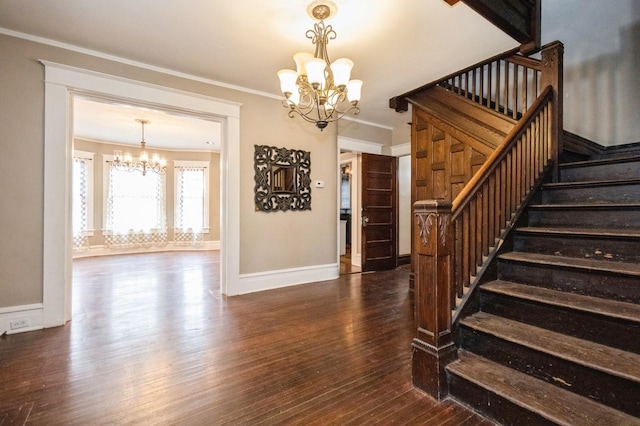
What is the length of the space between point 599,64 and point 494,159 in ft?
9.29

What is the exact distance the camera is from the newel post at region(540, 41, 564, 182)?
107 inches

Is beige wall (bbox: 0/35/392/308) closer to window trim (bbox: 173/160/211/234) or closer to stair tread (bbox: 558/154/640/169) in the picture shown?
stair tread (bbox: 558/154/640/169)

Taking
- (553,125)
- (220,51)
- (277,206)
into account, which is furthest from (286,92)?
(553,125)

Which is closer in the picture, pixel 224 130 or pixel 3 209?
pixel 3 209

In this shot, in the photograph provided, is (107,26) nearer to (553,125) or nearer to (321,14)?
(321,14)

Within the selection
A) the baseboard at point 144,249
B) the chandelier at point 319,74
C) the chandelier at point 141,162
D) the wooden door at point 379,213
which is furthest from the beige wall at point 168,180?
the chandelier at point 319,74

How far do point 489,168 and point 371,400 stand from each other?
1.74 meters

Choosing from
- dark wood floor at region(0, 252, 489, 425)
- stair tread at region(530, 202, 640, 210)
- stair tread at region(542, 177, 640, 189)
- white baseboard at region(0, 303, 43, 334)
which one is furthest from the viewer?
white baseboard at region(0, 303, 43, 334)

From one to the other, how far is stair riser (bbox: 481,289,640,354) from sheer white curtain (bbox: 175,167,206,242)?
26.6 feet

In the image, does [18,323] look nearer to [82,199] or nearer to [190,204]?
[82,199]

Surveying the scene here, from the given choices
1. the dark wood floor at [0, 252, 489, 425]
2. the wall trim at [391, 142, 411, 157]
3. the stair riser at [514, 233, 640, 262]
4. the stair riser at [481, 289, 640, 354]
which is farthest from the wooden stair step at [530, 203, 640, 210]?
the wall trim at [391, 142, 411, 157]

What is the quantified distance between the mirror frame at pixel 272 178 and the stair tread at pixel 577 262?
2874mm

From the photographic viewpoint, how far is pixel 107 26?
2.65 meters

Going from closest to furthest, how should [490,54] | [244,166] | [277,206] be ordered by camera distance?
[490,54], [244,166], [277,206]
